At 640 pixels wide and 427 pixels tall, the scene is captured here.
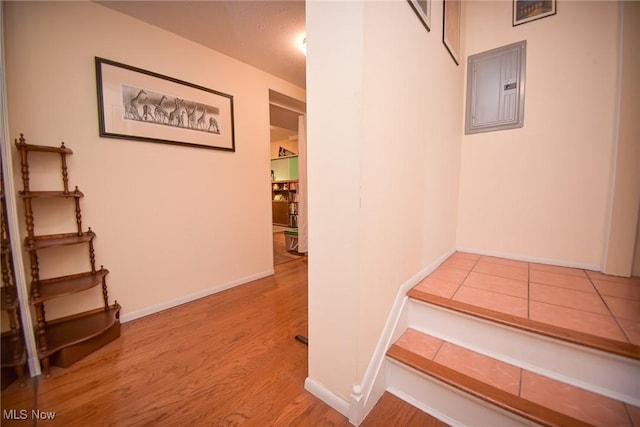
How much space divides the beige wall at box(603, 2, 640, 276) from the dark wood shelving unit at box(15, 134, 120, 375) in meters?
3.50

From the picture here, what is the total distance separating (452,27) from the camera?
5.90 ft

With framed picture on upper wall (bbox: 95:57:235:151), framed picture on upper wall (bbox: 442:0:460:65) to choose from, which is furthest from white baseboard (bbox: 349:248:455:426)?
framed picture on upper wall (bbox: 95:57:235:151)

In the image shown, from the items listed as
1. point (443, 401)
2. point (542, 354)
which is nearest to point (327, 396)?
point (443, 401)

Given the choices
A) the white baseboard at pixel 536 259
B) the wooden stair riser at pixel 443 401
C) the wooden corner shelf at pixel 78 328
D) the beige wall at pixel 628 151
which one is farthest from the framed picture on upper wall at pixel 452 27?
the wooden corner shelf at pixel 78 328

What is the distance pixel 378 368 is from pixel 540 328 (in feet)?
2.39

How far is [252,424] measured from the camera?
101cm

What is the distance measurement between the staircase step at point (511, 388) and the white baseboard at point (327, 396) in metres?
0.29

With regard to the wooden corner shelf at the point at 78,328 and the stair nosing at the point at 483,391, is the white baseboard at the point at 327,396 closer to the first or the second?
the stair nosing at the point at 483,391

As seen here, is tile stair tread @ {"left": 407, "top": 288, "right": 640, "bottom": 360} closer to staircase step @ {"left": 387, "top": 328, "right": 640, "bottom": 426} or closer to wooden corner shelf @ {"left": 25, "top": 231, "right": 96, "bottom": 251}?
staircase step @ {"left": 387, "top": 328, "right": 640, "bottom": 426}

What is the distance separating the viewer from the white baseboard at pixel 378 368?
39.4 inches

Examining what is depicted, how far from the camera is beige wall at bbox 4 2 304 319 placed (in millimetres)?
1505

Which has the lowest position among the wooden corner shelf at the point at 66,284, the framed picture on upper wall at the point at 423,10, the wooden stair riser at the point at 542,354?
the wooden stair riser at the point at 542,354

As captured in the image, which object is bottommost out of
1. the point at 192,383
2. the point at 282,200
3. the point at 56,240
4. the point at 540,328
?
→ the point at 192,383

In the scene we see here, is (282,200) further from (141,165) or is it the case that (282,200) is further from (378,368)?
(378,368)
